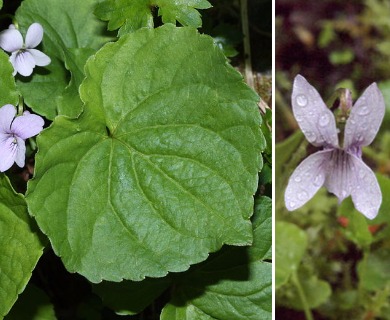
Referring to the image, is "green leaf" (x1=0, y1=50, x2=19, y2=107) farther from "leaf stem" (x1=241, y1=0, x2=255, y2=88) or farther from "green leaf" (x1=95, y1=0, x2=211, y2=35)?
"leaf stem" (x1=241, y1=0, x2=255, y2=88)

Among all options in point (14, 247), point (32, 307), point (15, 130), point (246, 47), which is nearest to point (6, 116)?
point (15, 130)

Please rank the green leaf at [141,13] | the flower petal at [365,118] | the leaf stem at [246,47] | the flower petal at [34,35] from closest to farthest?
the flower petal at [365,118]
the green leaf at [141,13]
the flower petal at [34,35]
the leaf stem at [246,47]

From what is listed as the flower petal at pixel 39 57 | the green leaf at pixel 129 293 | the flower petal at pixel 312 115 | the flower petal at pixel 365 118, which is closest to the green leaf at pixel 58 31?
the flower petal at pixel 39 57

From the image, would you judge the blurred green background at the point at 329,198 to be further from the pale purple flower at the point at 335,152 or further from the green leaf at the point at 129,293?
the green leaf at the point at 129,293

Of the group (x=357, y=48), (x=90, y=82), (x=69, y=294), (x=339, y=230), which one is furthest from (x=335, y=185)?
(x=69, y=294)

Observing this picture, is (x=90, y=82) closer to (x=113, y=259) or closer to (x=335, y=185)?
(x=113, y=259)

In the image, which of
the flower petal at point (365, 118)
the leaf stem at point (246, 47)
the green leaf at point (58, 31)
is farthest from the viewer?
the leaf stem at point (246, 47)

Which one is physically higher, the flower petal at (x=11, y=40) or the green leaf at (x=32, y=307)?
the flower petal at (x=11, y=40)
